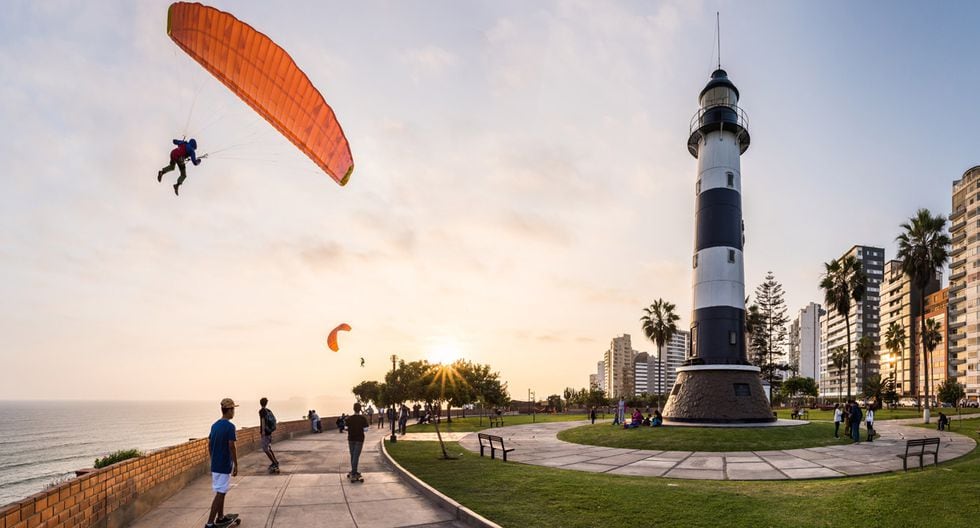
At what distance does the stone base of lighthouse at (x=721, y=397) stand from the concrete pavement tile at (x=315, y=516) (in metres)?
21.6

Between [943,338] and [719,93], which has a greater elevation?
[719,93]

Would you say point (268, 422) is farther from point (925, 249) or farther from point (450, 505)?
point (925, 249)

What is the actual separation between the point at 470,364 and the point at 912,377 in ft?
382

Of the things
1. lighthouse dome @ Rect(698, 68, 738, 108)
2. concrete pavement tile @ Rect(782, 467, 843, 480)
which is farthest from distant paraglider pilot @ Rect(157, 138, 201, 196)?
lighthouse dome @ Rect(698, 68, 738, 108)

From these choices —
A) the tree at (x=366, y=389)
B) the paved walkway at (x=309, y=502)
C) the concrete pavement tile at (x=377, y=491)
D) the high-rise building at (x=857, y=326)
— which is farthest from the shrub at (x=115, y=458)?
the high-rise building at (x=857, y=326)

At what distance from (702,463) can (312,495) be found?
1181 centimetres

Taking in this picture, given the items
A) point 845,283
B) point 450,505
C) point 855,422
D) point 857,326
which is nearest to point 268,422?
point 450,505

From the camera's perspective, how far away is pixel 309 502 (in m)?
11.2

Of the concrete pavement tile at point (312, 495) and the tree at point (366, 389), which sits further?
the tree at point (366, 389)

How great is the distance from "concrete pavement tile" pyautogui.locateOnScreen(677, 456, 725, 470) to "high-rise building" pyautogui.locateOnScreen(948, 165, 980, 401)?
9886 cm

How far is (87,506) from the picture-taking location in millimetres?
7633

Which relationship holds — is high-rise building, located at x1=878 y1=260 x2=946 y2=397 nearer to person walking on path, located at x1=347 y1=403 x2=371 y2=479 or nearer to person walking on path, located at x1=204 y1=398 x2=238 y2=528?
person walking on path, located at x1=347 y1=403 x2=371 y2=479

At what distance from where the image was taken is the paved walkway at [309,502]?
31.6ft

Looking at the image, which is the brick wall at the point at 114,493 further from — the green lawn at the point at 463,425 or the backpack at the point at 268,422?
the green lawn at the point at 463,425
